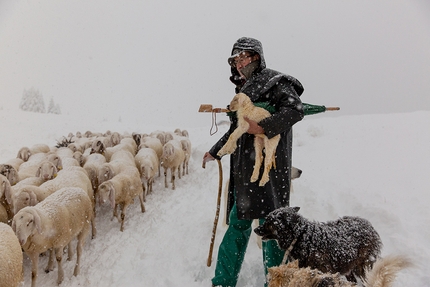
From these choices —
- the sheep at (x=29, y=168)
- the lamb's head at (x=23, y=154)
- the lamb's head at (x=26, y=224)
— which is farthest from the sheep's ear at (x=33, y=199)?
the lamb's head at (x=23, y=154)

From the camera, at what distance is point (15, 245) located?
3170mm

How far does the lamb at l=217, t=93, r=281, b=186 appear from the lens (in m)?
2.57

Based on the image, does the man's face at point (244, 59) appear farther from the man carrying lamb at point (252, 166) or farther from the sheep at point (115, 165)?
the sheep at point (115, 165)

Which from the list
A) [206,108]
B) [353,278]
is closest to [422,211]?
[353,278]

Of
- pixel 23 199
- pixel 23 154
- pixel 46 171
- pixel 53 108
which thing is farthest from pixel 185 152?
Answer: pixel 53 108

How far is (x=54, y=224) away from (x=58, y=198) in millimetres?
490

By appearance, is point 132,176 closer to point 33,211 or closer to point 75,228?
point 75,228

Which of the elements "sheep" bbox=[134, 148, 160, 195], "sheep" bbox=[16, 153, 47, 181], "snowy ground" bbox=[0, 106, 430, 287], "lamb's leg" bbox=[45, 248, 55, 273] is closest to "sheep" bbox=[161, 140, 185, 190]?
"sheep" bbox=[134, 148, 160, 195]

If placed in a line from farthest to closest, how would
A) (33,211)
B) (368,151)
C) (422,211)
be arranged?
(368,151) < (422,211) < (33,211)

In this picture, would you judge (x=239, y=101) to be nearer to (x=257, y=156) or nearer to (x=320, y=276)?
(x=257, y=156)

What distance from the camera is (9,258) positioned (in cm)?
296

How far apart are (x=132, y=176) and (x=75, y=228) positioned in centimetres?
207

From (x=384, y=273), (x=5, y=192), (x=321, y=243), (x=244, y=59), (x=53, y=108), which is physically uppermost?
(x=244, y=59)

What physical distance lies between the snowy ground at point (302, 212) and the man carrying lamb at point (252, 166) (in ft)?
2.31
